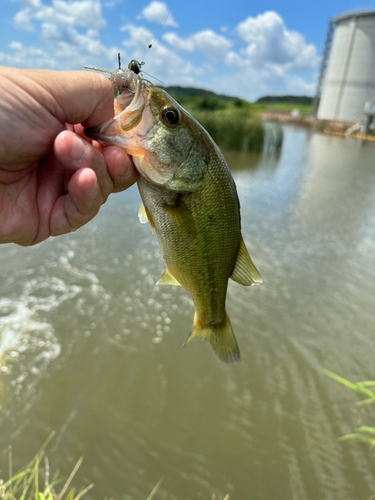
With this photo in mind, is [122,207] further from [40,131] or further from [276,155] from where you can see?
[276,155]

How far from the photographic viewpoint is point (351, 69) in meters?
58.4

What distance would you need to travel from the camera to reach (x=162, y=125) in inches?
66.6

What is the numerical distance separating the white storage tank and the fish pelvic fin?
6926 cm

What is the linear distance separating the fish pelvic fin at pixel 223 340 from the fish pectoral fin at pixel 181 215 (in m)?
0.77

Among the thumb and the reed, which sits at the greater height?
the thumb

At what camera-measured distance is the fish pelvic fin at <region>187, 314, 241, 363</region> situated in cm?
222

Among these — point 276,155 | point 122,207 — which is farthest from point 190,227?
point 276,155

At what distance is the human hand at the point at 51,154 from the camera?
160 cm

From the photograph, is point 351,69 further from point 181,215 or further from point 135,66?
point 181,215

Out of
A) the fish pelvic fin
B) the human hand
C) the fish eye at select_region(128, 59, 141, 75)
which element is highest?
the fish eye at select_region(128, 59, 141, 75)

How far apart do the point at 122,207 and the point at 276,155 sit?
18.5 meters

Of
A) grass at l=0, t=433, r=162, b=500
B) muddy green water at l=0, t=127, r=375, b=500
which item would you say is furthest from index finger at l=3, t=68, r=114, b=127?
muddy green water at l=0, t=127, r=375, b=500

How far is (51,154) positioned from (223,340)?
5.33 ft

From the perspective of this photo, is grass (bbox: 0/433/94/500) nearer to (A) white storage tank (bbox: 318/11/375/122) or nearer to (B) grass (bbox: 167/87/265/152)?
(B) grass (bbox: 167/87/265/152)
